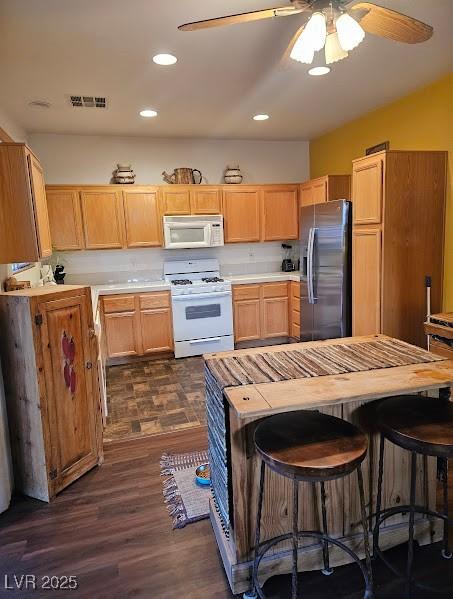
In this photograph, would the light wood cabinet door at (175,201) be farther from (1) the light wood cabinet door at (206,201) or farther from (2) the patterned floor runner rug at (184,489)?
(2) the patterned floor runner rug at (184,489)

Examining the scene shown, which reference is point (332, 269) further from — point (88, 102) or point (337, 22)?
point (88, 102)

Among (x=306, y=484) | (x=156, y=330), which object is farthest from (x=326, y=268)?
(x=306, y=484)

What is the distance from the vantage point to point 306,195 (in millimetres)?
5145

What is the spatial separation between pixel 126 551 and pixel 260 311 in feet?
11.7

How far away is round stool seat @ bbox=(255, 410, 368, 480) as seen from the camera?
1.33 metres

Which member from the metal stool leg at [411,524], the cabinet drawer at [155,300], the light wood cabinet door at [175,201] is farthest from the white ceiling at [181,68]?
the metal stool leg at [411,524]

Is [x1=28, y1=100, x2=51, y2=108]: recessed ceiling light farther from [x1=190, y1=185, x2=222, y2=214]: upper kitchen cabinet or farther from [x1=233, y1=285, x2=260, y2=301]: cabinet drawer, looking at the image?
[x1=233, y1=285, x2=260, y2=301]: cabinet drawer

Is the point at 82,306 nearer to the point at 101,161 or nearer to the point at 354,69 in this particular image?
the point at 354,69

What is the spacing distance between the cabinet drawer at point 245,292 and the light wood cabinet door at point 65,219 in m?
1.95

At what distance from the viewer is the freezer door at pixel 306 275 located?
14.5ft

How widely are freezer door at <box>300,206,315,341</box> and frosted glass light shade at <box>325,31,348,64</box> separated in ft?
7.87

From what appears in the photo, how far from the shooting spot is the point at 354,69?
9.89 feet

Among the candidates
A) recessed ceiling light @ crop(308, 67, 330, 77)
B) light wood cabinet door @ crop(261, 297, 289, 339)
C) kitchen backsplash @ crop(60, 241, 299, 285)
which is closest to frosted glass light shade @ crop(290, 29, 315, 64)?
recessed ceiling light @ crop(308, 67, 330, 77)

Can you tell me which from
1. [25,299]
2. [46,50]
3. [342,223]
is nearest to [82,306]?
[25,299]
